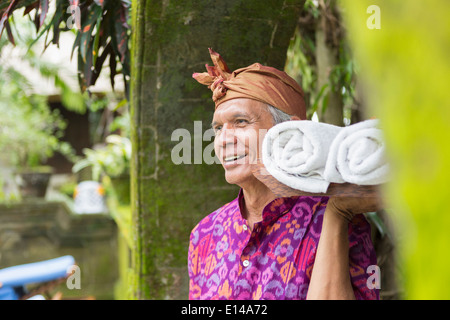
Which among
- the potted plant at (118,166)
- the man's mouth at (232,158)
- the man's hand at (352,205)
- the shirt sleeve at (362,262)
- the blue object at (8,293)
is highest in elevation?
the man's mouth at (232,158)

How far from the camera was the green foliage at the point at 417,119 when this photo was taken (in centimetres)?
36

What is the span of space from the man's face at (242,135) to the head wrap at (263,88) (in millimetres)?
24

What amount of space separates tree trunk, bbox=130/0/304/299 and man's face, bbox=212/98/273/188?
73 cm

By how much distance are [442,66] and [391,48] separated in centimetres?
4

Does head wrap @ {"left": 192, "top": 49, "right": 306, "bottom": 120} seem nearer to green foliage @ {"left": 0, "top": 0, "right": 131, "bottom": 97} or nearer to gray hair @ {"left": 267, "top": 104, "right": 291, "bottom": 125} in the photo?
gray hair @ {"left": 267, "top": 104, "right": 291, "bottom": 125}

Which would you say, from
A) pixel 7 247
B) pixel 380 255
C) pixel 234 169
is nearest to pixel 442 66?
pixel 234 169

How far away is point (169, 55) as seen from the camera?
7.18 feet

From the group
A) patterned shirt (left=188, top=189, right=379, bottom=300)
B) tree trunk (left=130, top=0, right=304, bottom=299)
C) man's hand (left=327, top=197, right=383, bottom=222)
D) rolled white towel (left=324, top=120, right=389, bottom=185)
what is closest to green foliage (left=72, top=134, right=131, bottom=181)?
tree trunk (left=130, top=0, right=304, bottom=299)

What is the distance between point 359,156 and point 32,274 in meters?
2.49

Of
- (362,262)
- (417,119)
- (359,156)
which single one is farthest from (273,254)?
(417,119)

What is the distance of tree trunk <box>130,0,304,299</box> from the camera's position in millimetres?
2068

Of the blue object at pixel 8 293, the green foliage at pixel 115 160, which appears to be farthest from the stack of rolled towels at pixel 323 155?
the green foliage at pixel 115 160

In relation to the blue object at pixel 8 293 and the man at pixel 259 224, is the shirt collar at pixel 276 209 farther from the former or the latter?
the blue object at pixel 8 293
